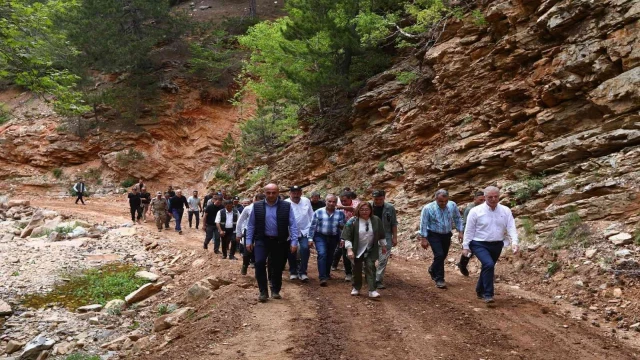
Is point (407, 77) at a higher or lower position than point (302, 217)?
higher

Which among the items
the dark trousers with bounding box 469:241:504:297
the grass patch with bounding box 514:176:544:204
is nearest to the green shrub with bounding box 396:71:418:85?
the grass patch with bounding box 514:176:544:204

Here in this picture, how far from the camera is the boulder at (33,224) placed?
58.6ft

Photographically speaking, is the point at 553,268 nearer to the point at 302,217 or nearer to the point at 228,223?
the point at 302,217

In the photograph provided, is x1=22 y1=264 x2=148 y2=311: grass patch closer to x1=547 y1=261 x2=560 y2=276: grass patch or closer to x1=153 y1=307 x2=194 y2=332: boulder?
x1=153 y1=307 x2=194 y2=332: boulder

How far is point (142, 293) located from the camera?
417 inches

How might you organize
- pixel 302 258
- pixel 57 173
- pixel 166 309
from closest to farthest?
pixel 302 258
pixel 166 309
pixel 57 173

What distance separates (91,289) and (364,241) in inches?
313

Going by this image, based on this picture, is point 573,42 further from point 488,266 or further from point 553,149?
point 488,266

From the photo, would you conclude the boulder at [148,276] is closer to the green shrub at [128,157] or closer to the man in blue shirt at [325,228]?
the man in blue shirt at [325,228]

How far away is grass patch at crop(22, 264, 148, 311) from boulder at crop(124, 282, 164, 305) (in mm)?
847

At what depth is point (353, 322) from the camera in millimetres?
6246

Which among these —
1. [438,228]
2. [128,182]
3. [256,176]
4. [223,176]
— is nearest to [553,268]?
[438,228]

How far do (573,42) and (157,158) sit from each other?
27.4 m

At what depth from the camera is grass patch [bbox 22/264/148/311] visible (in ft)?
35.4
